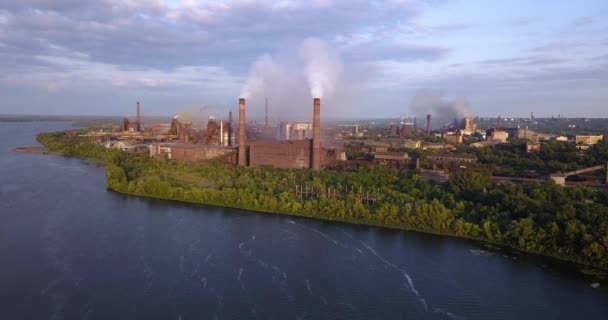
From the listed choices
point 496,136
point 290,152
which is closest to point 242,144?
point 290,152

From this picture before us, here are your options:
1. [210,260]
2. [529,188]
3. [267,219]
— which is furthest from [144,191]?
[529,188]

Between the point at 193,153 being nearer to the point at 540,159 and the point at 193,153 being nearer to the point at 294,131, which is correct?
the point at 294,131

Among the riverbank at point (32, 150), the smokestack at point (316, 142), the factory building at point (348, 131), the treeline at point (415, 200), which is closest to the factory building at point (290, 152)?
the smokestack at point (316, 142)

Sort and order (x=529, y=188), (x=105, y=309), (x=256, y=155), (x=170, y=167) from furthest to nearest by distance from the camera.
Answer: (x=256, y=155) < (x=170, y=167) < (x=529, y=188) < (x=105, y=309)

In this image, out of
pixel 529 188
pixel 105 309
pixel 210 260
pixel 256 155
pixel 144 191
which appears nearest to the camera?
pixel 105 309

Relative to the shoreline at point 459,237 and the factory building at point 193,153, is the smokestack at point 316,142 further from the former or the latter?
the shoreline at point 459,237

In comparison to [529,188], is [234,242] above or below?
below

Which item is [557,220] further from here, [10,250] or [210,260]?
[10,250]
